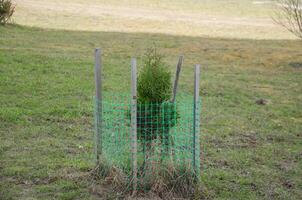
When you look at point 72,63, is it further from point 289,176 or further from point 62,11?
point 62,11

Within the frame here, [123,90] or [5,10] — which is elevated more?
[5,10]

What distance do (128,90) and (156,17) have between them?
17.8m

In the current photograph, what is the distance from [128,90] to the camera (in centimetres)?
1257

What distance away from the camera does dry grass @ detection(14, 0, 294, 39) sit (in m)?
25.2

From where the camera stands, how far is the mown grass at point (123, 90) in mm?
7387

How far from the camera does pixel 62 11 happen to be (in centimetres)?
2970

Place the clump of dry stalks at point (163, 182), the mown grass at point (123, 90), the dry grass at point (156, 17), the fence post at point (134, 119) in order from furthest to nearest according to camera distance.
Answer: the dry grass at point (156, 17) < the mown grass at point (123, 90) < the clump of dry stalks at point (163, 182) < the fence post at point (134, 119)

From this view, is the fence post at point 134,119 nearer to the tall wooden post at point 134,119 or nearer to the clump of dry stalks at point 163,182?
the tall wooden post at point 134,119

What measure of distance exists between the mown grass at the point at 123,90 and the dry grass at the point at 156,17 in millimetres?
5030

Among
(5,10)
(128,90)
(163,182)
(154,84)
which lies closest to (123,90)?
(128,90)

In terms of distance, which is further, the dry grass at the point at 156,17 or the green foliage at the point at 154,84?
the dry grass at the point at 156,17

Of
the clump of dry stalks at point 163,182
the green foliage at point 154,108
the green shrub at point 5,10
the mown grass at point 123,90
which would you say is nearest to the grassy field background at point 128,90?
the mown grass at point 123,90

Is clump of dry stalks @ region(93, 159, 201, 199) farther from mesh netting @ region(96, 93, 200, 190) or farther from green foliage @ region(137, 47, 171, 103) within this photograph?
green foliage @ region(137, 47, 171, 103)

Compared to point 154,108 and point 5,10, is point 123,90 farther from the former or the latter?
point 5,10
